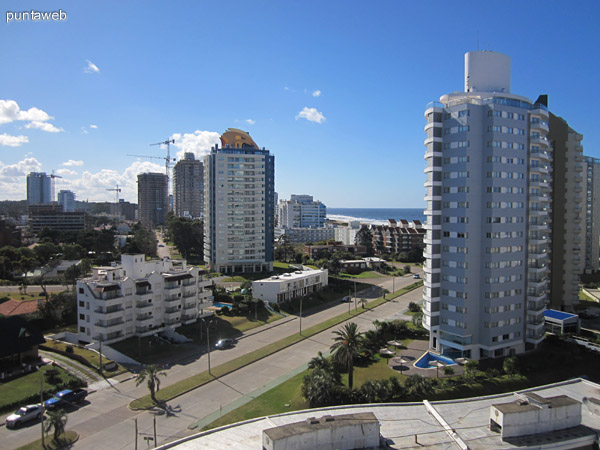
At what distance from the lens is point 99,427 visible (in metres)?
37.1

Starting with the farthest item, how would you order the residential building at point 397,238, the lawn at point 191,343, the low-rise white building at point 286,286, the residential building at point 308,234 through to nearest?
the residential building at point 308,234
the residential building at point 397,238
the low-rise white building at point 286,286
the lawn at point 191,343

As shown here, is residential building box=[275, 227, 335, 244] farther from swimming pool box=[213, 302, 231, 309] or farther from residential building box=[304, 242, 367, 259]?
swimming pool box=[213, 302, 231, 309]

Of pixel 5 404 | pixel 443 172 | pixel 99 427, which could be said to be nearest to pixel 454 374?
pixel 443 172

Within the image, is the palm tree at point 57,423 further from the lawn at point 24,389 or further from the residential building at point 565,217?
the residential building at point 565,217

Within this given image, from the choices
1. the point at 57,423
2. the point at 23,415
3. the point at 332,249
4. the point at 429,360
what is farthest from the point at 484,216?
the point at 332,249

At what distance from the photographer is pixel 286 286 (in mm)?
85000

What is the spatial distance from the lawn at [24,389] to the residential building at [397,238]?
122m

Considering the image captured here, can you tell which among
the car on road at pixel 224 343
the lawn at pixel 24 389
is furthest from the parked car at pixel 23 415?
the car on road at pixel 224 343

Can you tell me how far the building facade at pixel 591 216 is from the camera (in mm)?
118375

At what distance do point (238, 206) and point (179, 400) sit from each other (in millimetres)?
80432

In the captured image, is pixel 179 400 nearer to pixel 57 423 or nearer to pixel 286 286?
pixel 57 423

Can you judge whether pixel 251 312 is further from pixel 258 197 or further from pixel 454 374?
pixel 258 197

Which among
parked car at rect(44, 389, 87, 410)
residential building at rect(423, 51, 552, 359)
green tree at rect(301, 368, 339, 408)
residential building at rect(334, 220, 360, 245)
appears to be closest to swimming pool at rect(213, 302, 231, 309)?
parked car at rect(44, 389, 87, 410)

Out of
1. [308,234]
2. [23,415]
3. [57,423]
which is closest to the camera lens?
[57,423]
